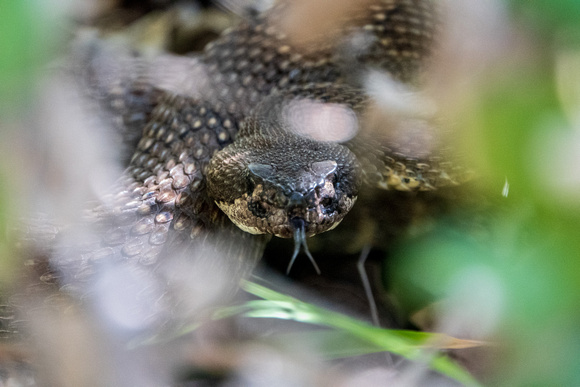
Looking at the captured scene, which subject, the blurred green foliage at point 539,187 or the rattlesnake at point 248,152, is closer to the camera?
the blurred green foliage at point 539,187

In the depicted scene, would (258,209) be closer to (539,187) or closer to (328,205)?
(328,205)

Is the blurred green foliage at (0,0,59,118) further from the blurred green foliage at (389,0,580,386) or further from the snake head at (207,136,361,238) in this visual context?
the snake head at (207,136,361,238)

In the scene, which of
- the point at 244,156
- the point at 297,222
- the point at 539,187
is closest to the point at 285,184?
the point at 297,222

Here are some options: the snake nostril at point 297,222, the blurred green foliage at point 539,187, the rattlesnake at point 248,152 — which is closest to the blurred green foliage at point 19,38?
the blurred green foliage at point 539,187

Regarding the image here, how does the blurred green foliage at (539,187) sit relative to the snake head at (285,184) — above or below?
above

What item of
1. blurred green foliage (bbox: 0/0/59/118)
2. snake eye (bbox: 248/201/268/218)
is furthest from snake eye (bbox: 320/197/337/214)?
blurred green foliage (bbox: 0/0/59/118)

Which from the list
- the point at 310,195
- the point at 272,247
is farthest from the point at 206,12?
the point at 310,195

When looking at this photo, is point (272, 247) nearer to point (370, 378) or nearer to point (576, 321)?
point (370, 378)

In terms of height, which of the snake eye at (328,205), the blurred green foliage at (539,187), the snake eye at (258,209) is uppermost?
the blurred green foliage at (539,187)

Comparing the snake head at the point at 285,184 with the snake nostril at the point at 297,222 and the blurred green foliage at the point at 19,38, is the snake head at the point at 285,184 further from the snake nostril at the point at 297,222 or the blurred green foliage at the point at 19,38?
the blurred green foliage at the point at 19,38
